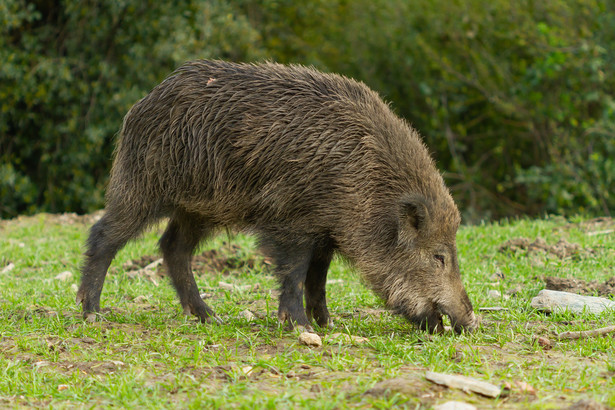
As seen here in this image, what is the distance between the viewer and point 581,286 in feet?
20.3

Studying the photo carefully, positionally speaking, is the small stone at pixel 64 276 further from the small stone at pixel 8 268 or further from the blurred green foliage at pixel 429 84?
the blurred green foliage at pixel 429 84

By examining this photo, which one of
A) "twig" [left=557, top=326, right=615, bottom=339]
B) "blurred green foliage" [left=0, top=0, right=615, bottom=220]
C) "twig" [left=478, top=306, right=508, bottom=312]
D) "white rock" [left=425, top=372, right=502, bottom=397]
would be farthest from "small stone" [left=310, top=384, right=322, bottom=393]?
"blurred green foliage" [left=0, top=0, right=615, bottom=220]

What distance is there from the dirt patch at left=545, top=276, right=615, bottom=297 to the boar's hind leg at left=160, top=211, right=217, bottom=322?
110 inches

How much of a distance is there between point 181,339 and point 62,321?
1047 mm

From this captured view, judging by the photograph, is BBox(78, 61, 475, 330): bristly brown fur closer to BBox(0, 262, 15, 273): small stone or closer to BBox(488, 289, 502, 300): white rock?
BBox(488, 289, 502, 300): white rock

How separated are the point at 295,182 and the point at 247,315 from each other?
3.88ft

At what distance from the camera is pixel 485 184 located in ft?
47.7

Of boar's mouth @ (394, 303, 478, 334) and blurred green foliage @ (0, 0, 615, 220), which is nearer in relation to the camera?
boar's mouth @ (394, 303, 478, 334)

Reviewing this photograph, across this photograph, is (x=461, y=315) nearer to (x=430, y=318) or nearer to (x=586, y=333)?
(x=430, y=318)

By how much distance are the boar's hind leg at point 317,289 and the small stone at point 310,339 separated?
834mm

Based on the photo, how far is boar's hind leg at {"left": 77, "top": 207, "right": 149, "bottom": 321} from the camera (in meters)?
5.68

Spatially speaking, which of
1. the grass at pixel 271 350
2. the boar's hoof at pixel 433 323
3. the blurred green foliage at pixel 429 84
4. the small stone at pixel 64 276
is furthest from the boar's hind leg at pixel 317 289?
the blurred green foliage at pixel 429 84

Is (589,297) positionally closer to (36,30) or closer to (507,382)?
(507,382)

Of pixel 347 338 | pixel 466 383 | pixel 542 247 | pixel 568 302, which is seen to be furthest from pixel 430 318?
pixel 542 247
